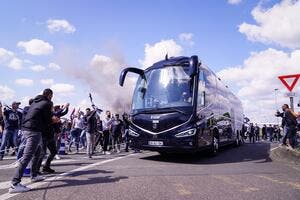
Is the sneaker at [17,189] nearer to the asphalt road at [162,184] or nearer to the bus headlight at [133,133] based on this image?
the asphalt road at [162,184]

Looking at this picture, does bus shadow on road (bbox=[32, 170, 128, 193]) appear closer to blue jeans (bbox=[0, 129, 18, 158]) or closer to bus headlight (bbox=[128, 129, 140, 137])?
bus headlight (bbox=[128, 129, 140, 137])

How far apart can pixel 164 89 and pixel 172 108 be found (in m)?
0.80

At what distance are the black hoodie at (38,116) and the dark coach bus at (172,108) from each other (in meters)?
→ 4.29

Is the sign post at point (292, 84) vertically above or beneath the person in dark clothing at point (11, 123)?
above

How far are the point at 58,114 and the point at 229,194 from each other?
6.12 meters

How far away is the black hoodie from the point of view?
672 cm

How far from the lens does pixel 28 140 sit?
6.61 metres

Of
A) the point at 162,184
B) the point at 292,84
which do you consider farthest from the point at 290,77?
the point at 162,184

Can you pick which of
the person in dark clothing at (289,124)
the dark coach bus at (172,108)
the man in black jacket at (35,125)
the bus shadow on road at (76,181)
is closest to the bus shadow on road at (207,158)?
the dark coach bus at (172,108)

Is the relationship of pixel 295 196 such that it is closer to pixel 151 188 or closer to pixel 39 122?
pixel 151 188

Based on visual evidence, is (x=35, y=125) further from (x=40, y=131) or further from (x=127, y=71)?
(x=127, y=71)

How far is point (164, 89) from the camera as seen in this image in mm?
10984

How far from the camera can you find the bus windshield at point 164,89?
10.7m

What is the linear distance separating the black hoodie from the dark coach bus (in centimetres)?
429
